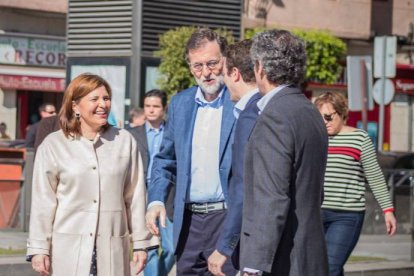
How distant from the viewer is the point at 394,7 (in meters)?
37.7

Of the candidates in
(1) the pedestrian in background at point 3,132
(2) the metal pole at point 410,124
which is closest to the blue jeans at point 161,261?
(1) the pedestrian in background at point 3,132

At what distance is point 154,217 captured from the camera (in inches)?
273

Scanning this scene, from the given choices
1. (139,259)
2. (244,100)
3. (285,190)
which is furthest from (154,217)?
(285,190)

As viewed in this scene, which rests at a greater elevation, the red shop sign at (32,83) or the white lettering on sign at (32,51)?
the white lettering on sign at (32,51)

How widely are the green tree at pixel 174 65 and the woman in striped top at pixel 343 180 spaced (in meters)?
13.0

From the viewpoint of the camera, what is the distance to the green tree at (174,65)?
74.3ft

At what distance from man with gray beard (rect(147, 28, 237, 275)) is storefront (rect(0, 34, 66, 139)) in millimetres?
21880

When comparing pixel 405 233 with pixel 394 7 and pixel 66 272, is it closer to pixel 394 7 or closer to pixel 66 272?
pixel 66 272

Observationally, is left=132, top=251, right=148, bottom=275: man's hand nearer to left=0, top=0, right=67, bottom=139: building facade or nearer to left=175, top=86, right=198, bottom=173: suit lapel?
left=175, top=86, right=198, bottom=173: suit lapel

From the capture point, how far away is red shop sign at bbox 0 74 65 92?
2889 centimetres

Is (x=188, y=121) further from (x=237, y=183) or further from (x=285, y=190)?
(x=285, y=190)

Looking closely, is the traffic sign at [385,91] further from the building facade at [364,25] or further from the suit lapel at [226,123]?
the suit lapel at [226,123]

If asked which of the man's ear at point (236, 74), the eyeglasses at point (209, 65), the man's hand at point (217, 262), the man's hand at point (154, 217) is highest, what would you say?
the eyeglasses at point (209, 65)

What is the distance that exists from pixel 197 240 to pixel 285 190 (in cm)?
186
